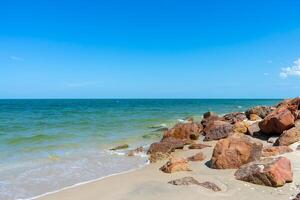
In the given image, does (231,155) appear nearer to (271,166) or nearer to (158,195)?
(271,166)

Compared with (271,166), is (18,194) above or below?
below

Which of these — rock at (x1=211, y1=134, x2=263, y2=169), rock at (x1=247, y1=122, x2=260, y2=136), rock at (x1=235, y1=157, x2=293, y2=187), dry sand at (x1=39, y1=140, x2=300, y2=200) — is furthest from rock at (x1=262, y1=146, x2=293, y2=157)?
rock at (x1=247, y1=122, x2=260, y2=136)

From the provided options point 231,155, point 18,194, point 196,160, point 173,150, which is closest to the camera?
point 18,194

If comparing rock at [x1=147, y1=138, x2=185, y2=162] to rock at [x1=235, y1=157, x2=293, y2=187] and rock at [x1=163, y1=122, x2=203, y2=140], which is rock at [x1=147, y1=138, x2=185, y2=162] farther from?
rock at [x1=235, y1=157, x2=293, y2=187]

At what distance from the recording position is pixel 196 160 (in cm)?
A: 1169

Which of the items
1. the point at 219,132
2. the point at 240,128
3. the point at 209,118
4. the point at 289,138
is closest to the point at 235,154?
the point at 289,138

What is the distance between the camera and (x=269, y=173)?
785cm

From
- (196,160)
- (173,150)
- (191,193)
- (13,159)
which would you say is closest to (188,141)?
(173,150)

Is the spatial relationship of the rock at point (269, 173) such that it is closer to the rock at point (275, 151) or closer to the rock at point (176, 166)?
the rock at point (176, 166)

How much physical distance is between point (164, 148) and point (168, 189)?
625 cm

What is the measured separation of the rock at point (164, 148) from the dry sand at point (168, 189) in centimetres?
268

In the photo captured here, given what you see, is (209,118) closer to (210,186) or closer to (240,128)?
(240,128)

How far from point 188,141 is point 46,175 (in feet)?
24.6

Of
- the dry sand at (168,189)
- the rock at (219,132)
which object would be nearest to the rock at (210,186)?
the dry sand at (168,189)
